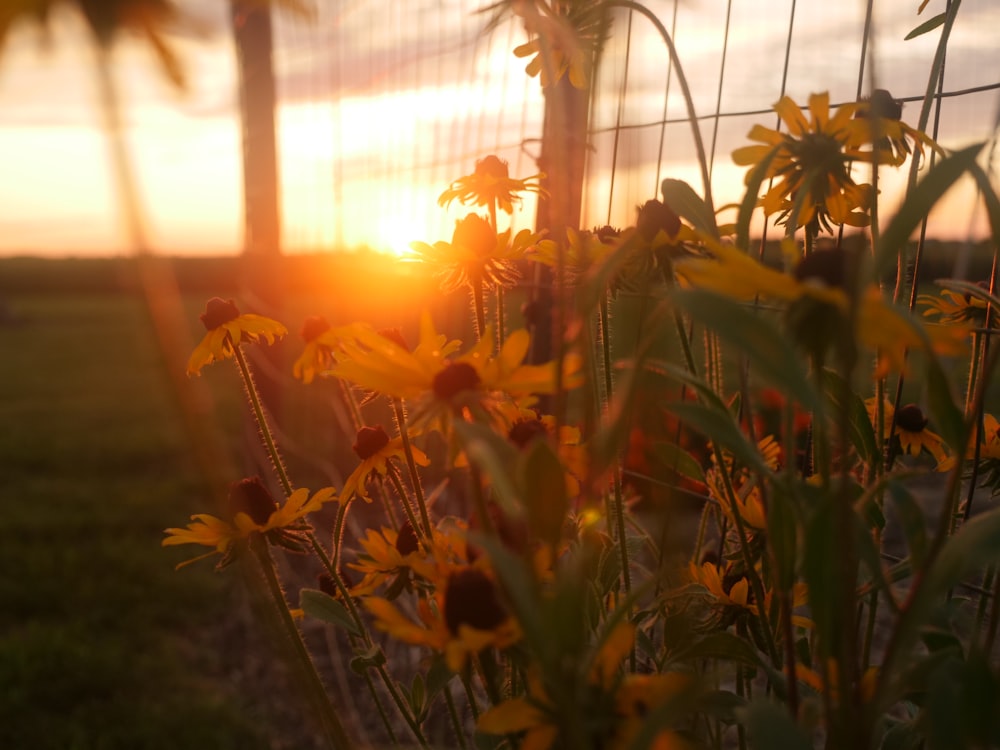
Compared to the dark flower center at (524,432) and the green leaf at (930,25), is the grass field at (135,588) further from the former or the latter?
the green leaf at (930,25)

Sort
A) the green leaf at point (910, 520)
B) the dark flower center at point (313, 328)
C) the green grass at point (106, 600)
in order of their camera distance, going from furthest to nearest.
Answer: the green grass at point (106, 600), the dark flower center at point (313, 328), the green leaf at point (910, 520)

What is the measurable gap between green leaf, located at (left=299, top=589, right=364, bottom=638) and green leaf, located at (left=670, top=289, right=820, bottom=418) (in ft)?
1.35

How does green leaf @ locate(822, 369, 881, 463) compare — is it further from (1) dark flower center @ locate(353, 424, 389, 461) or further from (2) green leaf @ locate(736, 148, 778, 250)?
(1) dark flower center @ locate(353, 424, 389, 461)

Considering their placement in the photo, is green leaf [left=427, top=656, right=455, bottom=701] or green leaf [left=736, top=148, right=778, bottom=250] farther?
green leaf [left=427, top=656, right=455, bottom=701]

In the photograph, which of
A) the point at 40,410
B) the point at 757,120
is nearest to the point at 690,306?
the point at 757,120

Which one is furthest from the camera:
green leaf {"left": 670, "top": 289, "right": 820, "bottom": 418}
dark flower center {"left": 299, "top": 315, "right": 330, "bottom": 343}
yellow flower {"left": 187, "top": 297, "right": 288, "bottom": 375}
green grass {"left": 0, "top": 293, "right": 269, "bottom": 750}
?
green grass {"left": 0, "top": 293, "right": 269, "bottom": 750}

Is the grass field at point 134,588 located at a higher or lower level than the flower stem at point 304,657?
lower

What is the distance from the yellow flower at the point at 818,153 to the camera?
1.79 ft

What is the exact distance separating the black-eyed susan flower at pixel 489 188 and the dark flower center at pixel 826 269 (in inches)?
19.9

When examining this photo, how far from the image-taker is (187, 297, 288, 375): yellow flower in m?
0.84

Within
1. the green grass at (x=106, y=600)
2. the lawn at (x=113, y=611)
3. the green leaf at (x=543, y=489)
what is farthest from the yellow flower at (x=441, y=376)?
the green grass at (x=106, y=600)

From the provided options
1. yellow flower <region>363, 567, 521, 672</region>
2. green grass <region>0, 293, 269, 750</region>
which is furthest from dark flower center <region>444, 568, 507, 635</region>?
green grass <region>0, 293, 269, 750</region>

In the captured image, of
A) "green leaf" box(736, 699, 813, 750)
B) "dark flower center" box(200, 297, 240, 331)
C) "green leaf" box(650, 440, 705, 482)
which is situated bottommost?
"green leaf" box(736, 699, 813, 750)

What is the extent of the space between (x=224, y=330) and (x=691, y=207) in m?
0.52
